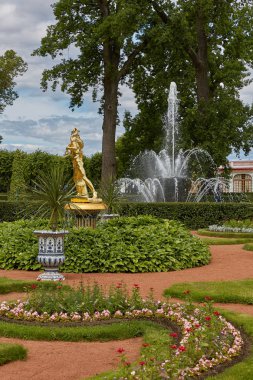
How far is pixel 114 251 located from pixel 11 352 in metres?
5.68

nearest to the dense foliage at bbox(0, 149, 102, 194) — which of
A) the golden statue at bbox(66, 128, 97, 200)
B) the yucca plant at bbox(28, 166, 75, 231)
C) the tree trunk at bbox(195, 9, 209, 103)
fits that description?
the tree trunk at bbox(195, 9, 209, 103)

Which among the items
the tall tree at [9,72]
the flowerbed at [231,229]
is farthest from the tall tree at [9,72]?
the flowerbed at [231,229]

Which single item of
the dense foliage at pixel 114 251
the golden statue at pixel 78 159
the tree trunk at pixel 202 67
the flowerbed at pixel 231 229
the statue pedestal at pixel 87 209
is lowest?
the dense foliage at pixel 114 251

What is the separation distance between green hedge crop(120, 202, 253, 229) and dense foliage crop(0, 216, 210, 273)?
899cm

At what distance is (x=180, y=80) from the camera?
1170 inches

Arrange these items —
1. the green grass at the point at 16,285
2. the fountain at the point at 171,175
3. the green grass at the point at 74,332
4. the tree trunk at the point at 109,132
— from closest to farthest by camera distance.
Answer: the green grass at the point at 74,332, the green grass at the point at 16,285, the fountain at the point at 171,175, the tree trunk at the point at 109,132

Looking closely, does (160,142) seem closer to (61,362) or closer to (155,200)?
(155,200)

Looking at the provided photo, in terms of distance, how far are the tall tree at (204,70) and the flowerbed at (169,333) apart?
63.8 ft

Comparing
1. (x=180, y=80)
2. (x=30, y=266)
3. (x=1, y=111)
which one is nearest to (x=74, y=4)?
(x=180, y=80)

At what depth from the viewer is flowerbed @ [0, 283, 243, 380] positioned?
4559 mm

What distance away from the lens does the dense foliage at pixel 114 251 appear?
35.8 ft

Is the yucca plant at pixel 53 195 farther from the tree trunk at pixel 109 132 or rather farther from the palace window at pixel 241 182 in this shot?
the palace window at pixel 241 182

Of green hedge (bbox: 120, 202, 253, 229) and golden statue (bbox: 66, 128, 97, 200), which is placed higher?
golden statue (bbox: 66, 128, 97, 200)

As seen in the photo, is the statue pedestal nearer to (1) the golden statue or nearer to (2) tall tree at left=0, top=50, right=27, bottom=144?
(1) the golden statue
